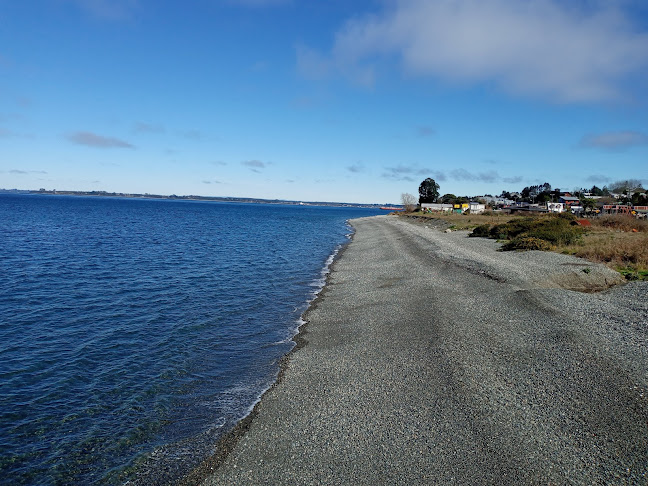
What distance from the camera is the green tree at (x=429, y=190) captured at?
18225 cm

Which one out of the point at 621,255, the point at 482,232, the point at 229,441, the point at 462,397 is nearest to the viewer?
the point at 229,441

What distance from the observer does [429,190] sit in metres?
183

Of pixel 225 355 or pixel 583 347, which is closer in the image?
pixel 583 347

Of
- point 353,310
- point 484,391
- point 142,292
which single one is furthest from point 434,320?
point 142,292

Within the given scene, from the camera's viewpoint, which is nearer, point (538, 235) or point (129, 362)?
point (129, 362)

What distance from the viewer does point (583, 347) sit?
14.7 metres

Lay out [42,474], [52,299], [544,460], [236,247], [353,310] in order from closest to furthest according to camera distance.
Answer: [544,460]
[42,474]
[353,310]
[52,299]
[236,247]

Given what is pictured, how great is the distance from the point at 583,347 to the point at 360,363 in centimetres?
824

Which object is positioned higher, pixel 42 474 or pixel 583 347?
pixel 583 347

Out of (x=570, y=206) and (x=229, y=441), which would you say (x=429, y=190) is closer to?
(x=570, y=206)

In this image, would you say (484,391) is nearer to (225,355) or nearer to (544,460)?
(544,460)

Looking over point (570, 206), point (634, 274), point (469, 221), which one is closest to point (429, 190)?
point (570, 206)

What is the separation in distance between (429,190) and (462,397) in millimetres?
179389

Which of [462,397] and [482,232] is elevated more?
[482,232]
